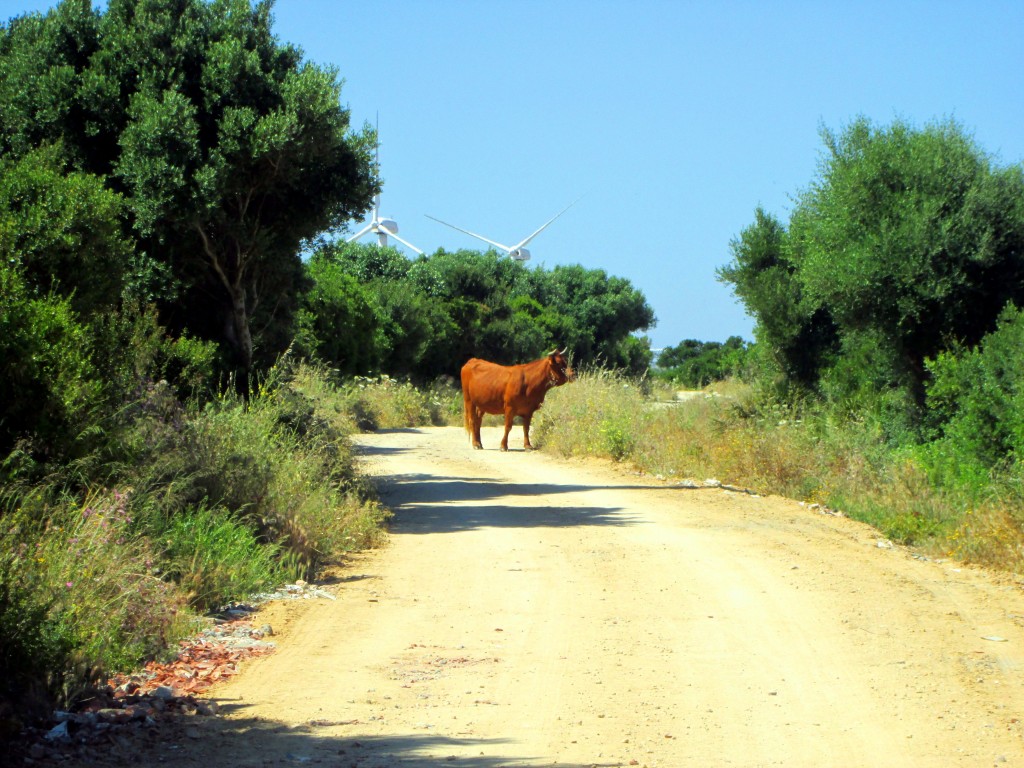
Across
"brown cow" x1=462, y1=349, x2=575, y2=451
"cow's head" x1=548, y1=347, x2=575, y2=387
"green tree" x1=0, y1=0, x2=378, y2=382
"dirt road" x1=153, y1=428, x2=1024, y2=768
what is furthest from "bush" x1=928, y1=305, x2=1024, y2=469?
"brown cow" x1=462, y1=349, x2=575, y2=451

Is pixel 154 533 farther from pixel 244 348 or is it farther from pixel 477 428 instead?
pixel 477 428

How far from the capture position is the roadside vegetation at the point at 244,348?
8.47 metres

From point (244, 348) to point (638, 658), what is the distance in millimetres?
10387

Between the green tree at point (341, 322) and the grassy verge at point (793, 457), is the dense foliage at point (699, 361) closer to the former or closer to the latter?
the grassy verge at point (793, 457)

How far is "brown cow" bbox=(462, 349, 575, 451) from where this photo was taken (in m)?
26.4

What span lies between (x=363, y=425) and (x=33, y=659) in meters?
26.8

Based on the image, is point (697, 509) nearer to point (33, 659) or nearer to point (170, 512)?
point (170, 512)

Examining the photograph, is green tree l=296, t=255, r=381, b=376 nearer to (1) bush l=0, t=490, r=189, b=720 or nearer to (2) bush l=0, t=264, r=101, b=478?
(2) bush l=0, t=264, r=101, b=478

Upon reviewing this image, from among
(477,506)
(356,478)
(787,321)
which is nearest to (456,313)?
(787,321)

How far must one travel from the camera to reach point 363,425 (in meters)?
32.9

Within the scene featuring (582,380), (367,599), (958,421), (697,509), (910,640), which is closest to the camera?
(910,640)

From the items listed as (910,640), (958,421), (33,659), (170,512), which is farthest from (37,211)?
→ (958,421)

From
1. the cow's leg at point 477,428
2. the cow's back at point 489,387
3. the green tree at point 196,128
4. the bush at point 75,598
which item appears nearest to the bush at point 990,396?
the green tree at point 196,128

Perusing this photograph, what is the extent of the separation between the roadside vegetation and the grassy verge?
6cm
